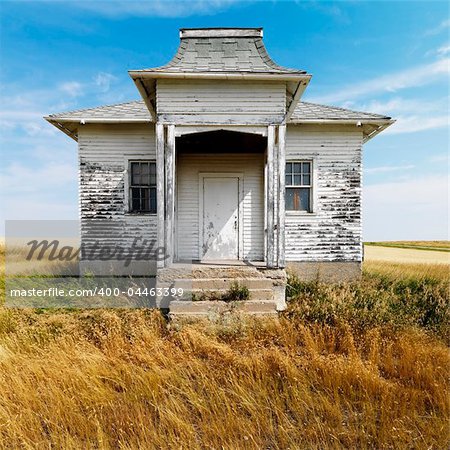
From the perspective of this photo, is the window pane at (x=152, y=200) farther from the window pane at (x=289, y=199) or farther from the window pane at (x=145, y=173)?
the window pane at (x=289, y=199)

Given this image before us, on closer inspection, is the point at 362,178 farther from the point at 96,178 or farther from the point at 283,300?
the point at 96,178

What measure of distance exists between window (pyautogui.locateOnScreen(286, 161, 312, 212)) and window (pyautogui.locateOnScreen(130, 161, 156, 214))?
4.35 metres

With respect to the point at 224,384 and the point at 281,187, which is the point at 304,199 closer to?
the point at 281,187

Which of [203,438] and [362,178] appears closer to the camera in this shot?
[203,438]

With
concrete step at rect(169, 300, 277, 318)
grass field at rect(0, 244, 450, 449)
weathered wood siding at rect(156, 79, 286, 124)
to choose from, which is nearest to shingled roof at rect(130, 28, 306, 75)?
weathered wood siding at rect(156, 79, 286, 124)

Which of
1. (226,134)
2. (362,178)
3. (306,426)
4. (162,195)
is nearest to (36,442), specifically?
(306,426)

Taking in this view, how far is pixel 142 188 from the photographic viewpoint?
10.4m

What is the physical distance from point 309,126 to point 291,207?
2.62 m

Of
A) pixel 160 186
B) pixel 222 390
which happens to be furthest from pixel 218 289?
pixel 222 390

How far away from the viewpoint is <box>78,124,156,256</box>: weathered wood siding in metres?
10.3

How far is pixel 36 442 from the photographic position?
126 inches

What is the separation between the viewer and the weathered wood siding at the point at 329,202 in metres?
10.3

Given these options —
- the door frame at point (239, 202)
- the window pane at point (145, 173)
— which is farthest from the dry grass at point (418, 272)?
the window pane at point (145, 173)

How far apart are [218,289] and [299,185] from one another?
16.6 ft
